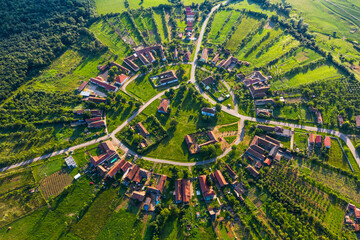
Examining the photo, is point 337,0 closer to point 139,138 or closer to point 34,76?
point 139,138

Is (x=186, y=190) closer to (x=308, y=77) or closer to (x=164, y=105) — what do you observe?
(x=164, y=105)

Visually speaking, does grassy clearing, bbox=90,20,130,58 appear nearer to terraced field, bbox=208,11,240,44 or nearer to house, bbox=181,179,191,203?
terraced field, bbox=208,11,240,44

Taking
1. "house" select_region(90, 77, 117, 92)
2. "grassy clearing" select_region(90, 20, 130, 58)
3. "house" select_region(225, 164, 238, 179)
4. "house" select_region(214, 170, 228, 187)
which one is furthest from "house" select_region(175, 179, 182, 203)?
"grassy clearing" select_region(90, 20, 130, 58)

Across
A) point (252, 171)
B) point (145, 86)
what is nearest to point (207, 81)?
point (145, 86)

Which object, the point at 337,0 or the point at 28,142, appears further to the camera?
the point at 337,0

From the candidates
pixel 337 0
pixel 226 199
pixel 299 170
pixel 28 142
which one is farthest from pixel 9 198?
pixel 337 0

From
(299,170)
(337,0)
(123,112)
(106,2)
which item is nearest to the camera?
(299,170)

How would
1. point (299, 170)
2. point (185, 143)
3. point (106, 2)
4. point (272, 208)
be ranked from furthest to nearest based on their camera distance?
point (106, 2), point (185, 143), point (299, 170), point (272, 208)

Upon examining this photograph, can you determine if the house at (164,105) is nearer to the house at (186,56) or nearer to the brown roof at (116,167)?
the brown roof at (116,167)
